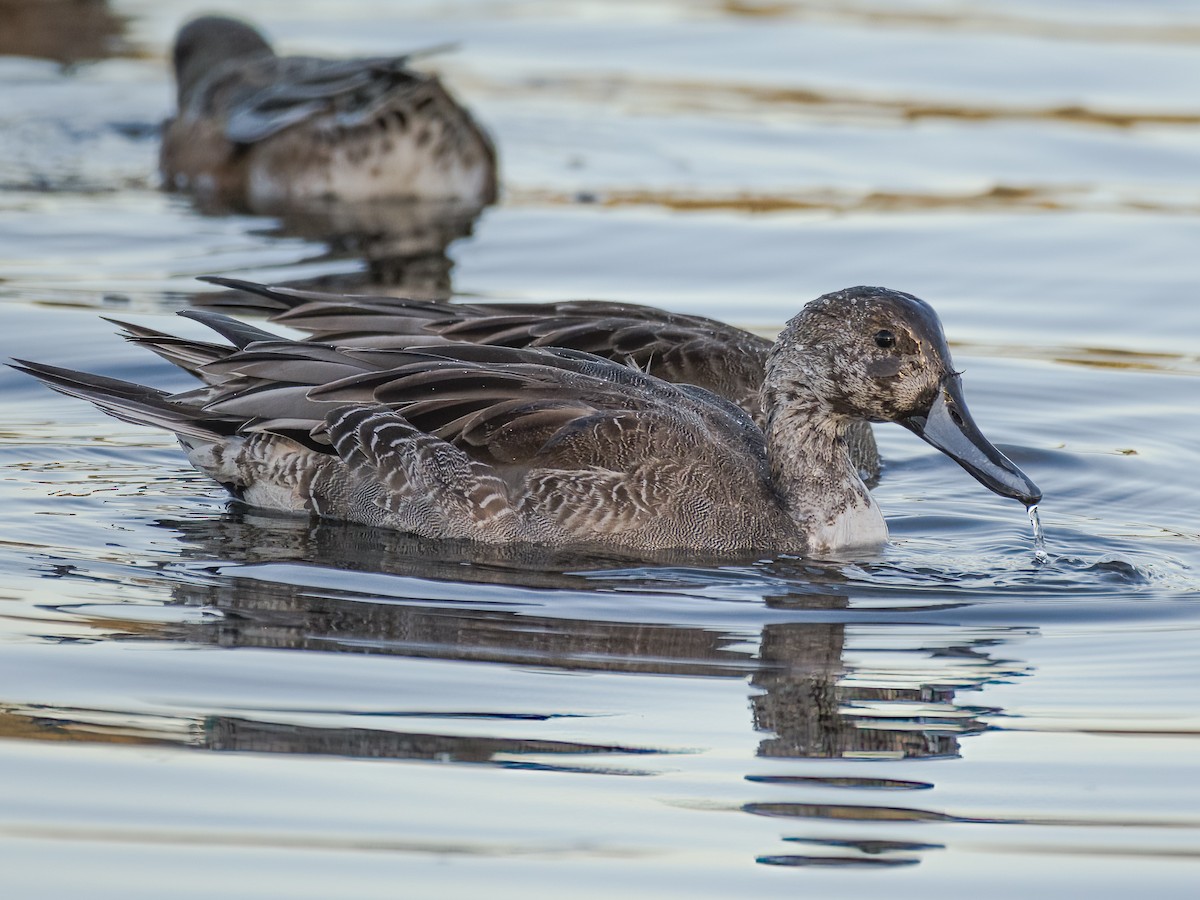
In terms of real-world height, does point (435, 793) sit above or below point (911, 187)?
below

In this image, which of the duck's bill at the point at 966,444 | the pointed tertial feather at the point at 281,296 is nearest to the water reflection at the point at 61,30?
the pointed tertial feather at the point at 281,296

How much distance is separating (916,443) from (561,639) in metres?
3.87

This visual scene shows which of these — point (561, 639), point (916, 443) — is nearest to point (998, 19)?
point (916, 443)

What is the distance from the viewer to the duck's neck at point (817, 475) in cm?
764

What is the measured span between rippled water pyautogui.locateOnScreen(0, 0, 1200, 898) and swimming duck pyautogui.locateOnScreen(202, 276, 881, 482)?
2.42 feet

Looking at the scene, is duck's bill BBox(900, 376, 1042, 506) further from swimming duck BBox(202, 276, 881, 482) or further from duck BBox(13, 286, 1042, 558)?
swimming duck BBox(202, 276, 881, 482)

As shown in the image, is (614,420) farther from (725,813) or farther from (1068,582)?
(725,813)

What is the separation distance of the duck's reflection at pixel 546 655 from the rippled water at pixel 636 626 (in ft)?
0.05

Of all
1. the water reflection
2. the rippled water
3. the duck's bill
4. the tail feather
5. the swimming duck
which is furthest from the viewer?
the water reflection

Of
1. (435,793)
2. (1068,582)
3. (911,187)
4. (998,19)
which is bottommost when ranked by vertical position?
(435,793)

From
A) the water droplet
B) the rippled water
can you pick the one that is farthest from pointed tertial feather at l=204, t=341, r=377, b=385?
the water droplet

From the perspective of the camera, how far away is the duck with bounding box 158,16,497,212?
14.4m

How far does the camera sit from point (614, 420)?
7438 millimetres

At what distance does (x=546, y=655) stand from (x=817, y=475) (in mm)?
1941
